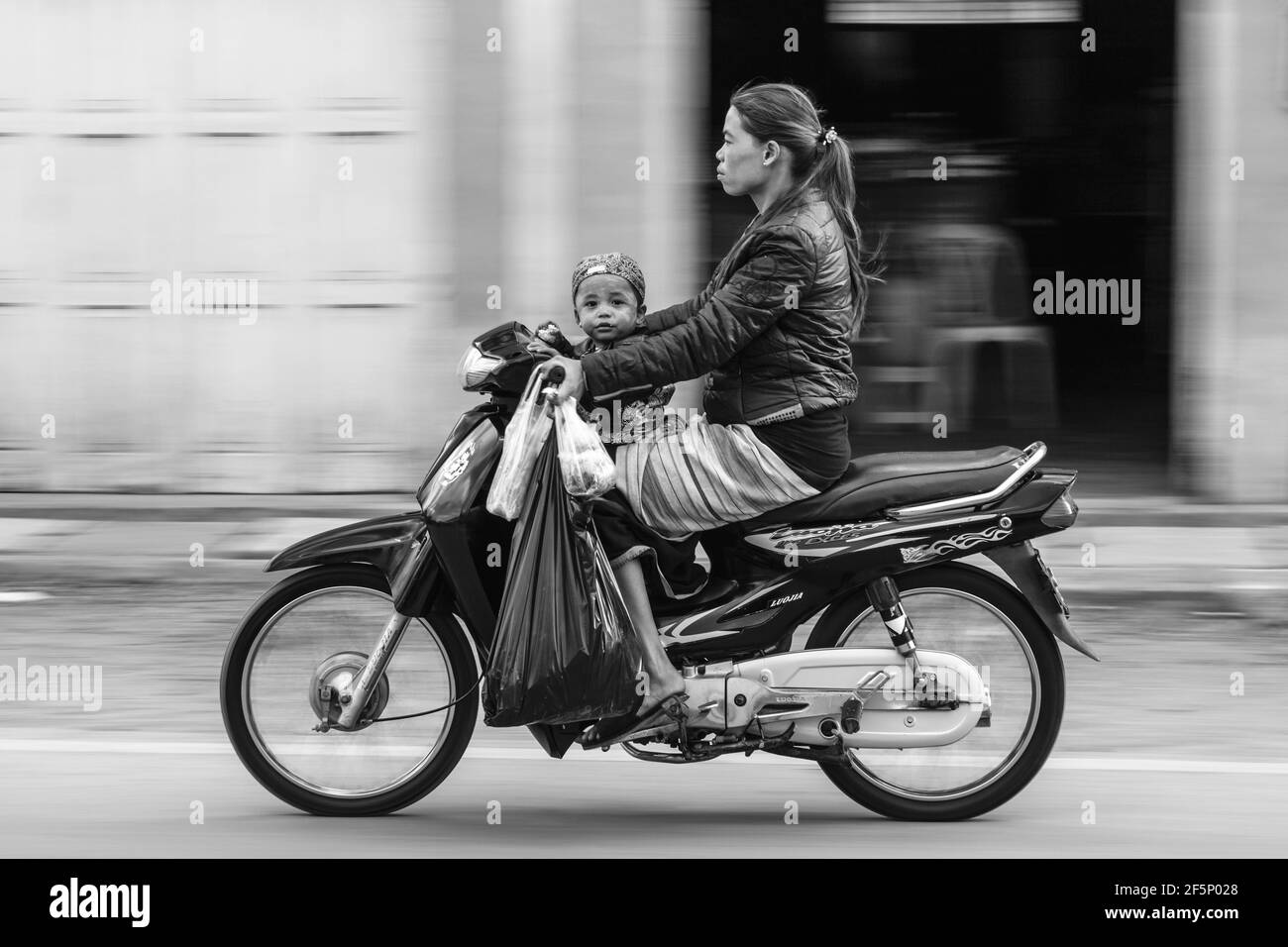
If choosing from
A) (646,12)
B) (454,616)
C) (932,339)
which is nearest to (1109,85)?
(932,339)

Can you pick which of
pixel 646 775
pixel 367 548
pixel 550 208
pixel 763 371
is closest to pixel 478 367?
pixel 367 548

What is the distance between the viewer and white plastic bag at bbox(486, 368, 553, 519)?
13.8ft

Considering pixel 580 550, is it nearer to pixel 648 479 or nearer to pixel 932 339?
pixel 648 479

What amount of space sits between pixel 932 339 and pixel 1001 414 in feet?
1.68

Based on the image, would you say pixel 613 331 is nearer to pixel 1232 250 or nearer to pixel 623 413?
pixel 623 413

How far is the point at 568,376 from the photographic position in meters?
4.23

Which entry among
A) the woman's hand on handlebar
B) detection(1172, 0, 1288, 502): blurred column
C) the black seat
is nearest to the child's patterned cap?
the woman's hand on handlebar

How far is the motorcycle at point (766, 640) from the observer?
443 centimetres

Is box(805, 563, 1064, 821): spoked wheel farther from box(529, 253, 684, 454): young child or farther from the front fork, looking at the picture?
the front fork

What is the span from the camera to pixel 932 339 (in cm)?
904

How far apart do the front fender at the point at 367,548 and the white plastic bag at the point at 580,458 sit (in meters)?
0.49

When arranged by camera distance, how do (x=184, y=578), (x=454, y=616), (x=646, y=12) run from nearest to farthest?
(x=454, y=616) → (x=184, y=578) → (x=646, y=12)

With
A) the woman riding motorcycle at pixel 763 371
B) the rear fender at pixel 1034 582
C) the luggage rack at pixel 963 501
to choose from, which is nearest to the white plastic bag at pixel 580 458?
the woman riding motorcycle at pixel 763 371

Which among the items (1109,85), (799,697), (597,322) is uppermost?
(1109,85)
